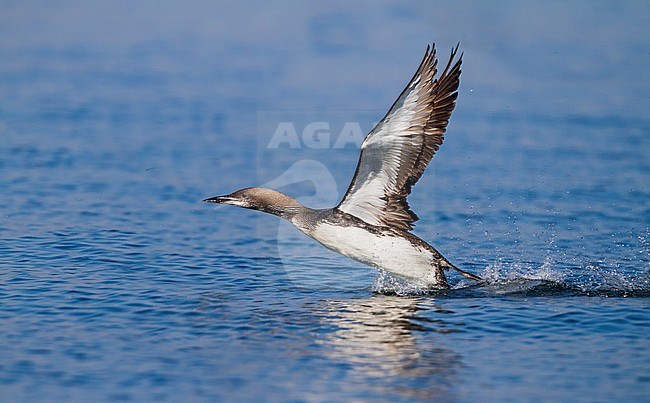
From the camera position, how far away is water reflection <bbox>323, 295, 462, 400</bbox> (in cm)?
877

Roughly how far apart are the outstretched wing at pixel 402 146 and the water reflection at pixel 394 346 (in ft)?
3.15

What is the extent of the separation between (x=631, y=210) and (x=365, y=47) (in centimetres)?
864

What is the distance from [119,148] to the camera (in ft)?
58.2

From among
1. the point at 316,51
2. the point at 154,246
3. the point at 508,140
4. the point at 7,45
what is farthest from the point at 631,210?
the point at 7,45

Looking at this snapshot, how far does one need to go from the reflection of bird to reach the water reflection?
473 mm

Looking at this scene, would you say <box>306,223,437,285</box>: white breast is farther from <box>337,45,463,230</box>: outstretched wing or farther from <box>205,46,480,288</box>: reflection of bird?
<box>337,45,463,230</box>: outstretched wing

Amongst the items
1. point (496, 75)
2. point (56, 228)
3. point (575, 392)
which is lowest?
point (575, 392)

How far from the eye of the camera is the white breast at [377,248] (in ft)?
37.1

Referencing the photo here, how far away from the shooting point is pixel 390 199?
11359 millimetres

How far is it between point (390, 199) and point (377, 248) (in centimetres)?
53

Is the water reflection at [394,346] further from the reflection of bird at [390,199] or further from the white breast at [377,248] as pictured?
the reflection of bird at [390,199]

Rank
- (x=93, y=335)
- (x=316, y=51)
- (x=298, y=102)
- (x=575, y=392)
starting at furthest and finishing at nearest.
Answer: (x=316, y=51) → (x=298, y=102) → (x=93, y=335) → (x=575, y=392)

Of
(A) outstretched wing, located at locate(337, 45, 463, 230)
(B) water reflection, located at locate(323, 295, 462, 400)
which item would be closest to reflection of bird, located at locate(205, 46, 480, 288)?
(A) outstretched wing, located at locate(337, 45, 463, 230)

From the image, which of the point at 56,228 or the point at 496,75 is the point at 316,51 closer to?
the point at 496,75
